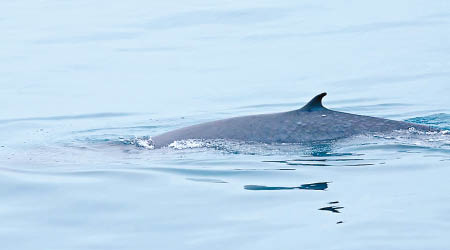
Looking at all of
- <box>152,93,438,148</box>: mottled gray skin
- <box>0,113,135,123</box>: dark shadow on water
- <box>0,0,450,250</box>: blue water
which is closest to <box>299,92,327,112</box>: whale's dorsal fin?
<box>152,93,438,148</box>: mottled gray skin

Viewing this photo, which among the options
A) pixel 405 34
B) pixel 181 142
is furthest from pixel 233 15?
pixel 181 142

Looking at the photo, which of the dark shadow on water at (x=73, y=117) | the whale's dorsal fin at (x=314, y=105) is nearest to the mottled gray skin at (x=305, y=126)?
the whale's dorsal fin at (x=314, y=105)

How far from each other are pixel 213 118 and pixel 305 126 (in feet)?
14.9

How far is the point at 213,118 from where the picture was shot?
15.5m

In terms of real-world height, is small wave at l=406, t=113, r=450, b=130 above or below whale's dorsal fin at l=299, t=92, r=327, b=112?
below

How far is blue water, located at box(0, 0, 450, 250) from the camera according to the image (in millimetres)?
7867

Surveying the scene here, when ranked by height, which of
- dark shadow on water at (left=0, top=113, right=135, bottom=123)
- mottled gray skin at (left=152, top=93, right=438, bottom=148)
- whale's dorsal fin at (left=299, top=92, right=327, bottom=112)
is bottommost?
mottled gray skin at (left=152, top=93, right=438, bottom=148)

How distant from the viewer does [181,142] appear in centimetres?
1166

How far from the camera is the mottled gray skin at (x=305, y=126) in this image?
36.2 feet

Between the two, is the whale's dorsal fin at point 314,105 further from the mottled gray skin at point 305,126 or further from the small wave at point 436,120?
the small wave at point 436,120

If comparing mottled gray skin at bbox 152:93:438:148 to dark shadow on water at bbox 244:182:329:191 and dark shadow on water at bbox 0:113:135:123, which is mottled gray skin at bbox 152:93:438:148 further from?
dark shadow on water at bbox 0:113:135:123

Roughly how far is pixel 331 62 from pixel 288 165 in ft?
34.0

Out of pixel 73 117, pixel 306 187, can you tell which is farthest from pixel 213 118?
pixel 306 187

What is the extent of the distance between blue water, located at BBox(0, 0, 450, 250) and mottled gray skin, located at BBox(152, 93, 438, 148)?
6.3 inches
